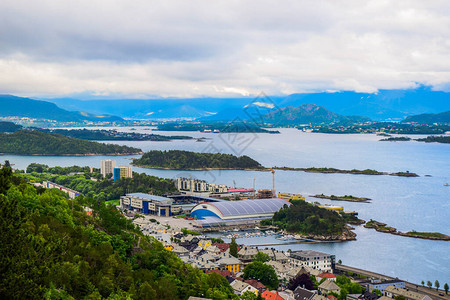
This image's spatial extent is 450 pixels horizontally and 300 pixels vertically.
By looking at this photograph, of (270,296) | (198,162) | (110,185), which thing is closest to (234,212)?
(110,185)

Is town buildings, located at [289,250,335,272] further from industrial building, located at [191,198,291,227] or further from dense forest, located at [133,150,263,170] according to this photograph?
dense forest, located at [133,150,263,170]

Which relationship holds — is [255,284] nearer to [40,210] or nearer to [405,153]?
[40,210]

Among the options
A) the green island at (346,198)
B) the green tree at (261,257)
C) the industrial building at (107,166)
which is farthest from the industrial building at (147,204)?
the green tree at (261,257)

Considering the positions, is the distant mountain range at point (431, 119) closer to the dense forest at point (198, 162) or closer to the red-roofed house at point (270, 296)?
the dense forest at point (198, 162)

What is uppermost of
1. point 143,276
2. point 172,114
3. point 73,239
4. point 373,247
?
point 172,114

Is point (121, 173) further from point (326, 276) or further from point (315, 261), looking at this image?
point (326, 276)

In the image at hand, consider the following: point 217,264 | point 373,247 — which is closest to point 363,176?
point 373,247
